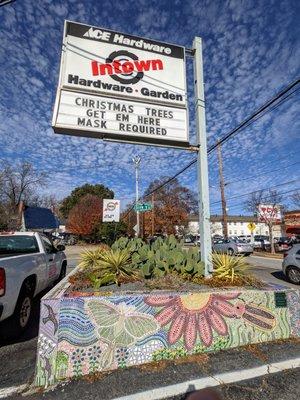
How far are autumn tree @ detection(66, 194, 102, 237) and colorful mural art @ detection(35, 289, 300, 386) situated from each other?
43.7m

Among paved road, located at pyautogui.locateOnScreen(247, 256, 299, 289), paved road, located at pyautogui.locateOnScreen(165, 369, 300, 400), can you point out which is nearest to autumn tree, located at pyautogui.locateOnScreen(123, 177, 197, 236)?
paved road, located at pyautogui.locateOnScreen(247, 256, 299, 289)

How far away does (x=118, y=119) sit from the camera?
5613 millimetres

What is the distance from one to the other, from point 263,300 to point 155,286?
1654 mm

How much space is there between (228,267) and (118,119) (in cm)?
362

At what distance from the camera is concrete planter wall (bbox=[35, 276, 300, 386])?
11.3ft

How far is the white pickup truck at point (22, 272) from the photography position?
4562mm

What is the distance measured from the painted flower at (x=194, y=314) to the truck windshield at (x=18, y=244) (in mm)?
4538

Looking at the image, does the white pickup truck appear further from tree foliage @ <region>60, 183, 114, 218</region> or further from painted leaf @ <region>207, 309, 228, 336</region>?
tree foliage @ <region>60, 183, 114, 218</region>

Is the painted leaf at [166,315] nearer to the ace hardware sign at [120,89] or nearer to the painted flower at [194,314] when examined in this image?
the painted flower at [194,314]

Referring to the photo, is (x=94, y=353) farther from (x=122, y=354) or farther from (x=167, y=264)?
(x=167, y=264)

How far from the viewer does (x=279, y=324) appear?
14.2ft

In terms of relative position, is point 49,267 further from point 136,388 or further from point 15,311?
point 136,388

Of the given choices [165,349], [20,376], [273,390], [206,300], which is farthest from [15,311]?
[273,390]

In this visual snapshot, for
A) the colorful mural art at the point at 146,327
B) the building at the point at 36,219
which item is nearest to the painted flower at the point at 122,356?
the colorful mural art at the point at 146,327
